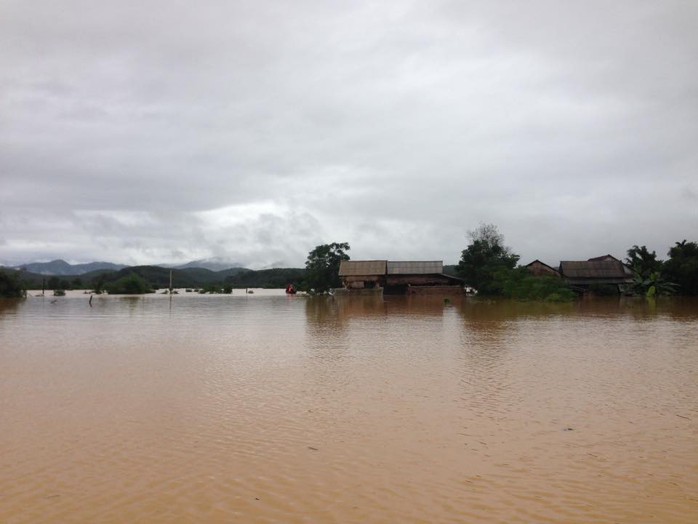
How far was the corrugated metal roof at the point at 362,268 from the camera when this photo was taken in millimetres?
54031

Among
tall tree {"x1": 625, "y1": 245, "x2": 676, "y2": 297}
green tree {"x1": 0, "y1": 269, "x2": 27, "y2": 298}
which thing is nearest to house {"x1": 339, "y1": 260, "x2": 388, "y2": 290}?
tall tree {"x1": 625, "y1": 245, "x2": 676, "y2": 297}

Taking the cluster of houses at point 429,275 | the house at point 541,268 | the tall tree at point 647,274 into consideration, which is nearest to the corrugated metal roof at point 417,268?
the cluster of houses at point 429,275

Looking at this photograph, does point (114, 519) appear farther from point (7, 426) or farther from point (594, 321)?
point (594, 321)

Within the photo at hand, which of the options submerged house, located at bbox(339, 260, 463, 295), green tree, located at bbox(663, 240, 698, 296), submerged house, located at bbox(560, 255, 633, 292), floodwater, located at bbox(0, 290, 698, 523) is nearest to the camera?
floodwater, located at bbox(0, 290, 698, 523)

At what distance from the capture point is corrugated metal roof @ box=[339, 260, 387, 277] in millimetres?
54031

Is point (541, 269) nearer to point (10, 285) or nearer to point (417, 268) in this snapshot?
point (417, 268)

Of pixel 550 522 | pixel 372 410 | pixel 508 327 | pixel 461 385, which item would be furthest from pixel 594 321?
pixel 550 522

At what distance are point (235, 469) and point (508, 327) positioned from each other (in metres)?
16.2

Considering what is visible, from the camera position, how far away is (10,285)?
52125mm

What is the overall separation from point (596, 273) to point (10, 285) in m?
58.6

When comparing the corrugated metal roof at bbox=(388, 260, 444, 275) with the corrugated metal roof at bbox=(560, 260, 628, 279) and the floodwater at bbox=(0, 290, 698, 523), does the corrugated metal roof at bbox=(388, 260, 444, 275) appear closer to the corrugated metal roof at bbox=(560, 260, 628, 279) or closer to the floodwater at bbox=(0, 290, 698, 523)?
the corrugated metal roof at bbox=(560, 260, 628, 279)

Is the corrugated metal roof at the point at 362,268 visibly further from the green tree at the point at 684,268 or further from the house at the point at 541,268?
the green tree at the point at 684,268

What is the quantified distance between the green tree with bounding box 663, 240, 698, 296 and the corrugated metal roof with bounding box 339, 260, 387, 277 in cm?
2638

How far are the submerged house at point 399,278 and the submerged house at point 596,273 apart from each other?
10.7 metres
